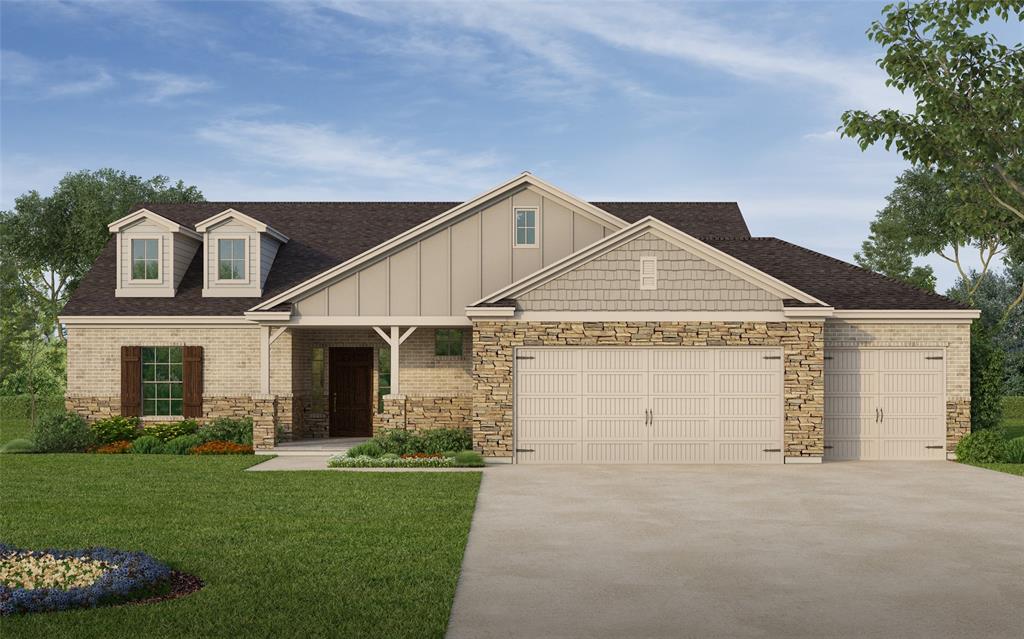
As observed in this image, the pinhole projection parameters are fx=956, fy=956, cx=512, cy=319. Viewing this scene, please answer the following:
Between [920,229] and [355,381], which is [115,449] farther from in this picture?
[920,229]

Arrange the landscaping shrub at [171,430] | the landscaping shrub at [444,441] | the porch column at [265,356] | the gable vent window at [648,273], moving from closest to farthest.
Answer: the gable vent window at [648,273] → the landscaping shrub at [444,441] → the porch column at [265,356] → the landscaping shrub at [171,430]

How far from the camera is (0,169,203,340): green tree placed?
40.8 meters

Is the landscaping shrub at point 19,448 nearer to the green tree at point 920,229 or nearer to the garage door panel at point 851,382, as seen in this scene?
the garage door panel at point 851,382

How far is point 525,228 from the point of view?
73.4 ft

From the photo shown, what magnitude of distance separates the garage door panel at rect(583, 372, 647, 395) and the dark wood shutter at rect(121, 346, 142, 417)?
459 inches

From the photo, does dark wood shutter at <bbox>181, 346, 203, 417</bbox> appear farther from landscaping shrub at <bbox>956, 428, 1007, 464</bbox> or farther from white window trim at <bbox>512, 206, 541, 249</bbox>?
landscaping shrub at <bbox>956, 428, 1007, 464</bbox>

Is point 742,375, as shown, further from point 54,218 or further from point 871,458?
point 54,218

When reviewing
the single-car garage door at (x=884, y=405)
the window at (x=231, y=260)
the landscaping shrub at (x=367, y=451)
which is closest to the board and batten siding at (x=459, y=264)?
the landscaping shrub at (x=367, y=451)

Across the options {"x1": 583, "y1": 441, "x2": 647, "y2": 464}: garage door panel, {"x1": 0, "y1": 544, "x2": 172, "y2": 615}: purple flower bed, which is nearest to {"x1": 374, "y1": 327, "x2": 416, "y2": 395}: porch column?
{"x1": 583, "y1": 441, "x2": 647, "y2": 464}: garage door panel

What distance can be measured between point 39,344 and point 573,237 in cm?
1922

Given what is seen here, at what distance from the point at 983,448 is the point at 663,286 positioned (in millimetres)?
7611

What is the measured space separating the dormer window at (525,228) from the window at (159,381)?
9060mm

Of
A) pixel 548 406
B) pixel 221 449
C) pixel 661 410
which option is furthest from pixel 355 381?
pixel 661 410

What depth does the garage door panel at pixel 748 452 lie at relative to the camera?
19453 mm
